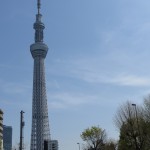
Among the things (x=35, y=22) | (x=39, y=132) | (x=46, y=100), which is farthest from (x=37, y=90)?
(x=35, y=22)

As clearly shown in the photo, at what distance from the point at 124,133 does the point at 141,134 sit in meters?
3.08

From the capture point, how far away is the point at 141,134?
48375 millimetres

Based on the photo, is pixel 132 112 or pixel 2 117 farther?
pixel 2 117

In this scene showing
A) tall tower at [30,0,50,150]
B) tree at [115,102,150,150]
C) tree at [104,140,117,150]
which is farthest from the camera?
tall tower at [30,0,50,150]

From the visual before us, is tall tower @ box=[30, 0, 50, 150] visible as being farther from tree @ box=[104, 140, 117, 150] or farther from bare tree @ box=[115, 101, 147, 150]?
bare tree @ box=[115, 101, 147, 150]

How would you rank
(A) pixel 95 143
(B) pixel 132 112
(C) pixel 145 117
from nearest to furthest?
(C) pixel 145 117, (B) pixel 132 112, (A) pixel 95 143

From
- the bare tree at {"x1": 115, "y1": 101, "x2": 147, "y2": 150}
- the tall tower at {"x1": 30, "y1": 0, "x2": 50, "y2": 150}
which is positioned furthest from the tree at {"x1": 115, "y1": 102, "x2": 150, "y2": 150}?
the tall tower at {"x1": 30, "y1": 0, "x2": 50, "y2": 150}

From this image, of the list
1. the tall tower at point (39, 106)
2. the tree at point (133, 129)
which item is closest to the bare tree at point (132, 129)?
the tree at point (133, 129)

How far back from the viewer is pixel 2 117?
11000 cm

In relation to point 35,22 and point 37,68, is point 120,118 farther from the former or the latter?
point 35,22

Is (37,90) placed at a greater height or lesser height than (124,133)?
greater

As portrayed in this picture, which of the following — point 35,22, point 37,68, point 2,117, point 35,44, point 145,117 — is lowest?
point 145,117

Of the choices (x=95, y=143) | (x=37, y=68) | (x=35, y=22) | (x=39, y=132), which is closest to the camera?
(x=95, y=143)

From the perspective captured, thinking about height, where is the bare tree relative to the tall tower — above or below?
below
